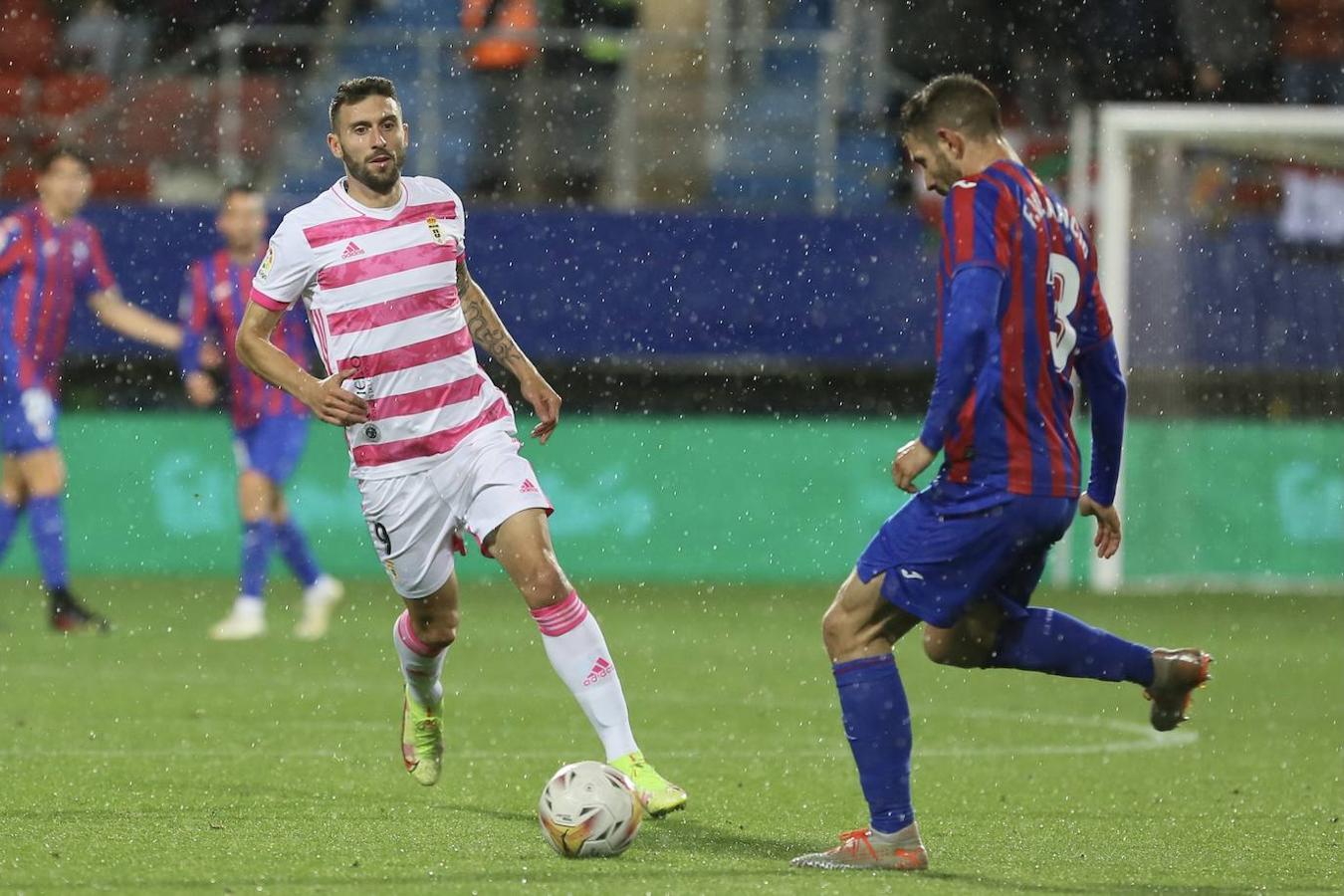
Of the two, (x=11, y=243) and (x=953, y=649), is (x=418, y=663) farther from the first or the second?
(x=11, y=243)

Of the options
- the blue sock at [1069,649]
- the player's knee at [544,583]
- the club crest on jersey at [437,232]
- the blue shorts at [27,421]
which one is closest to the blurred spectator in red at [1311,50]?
the blue shorts at [27,421]

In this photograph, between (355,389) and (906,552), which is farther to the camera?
(355,389)

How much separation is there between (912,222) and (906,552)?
1018 cm

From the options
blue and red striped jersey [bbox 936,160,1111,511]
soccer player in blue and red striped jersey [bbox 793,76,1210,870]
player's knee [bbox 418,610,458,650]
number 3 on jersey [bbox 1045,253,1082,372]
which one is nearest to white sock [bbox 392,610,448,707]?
player's knee [bbox 418,610,458,650]

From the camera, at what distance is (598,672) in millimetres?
5980

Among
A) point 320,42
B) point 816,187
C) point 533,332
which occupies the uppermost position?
point 320,42

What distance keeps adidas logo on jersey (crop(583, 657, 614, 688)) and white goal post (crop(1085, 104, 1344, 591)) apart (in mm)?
8944

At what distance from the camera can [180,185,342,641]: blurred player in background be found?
37.7ft

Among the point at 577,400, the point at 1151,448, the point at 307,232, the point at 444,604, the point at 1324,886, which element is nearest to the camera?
the point at 1324,886

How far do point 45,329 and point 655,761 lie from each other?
5.56 metres

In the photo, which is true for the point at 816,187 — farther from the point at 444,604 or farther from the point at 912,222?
the point at 444,604

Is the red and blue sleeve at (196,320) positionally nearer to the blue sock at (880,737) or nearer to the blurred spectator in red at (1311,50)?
the blue sock at (880,737)

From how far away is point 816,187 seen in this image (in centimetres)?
1527

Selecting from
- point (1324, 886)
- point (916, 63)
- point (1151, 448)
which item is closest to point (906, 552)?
point (1324, 886)
